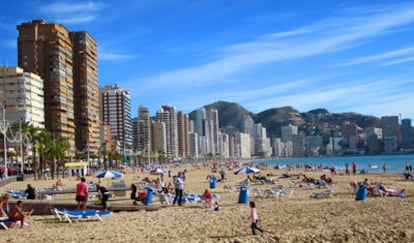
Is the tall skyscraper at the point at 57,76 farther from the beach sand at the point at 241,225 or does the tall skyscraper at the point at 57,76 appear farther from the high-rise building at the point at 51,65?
the beach sand at the point at 241,225

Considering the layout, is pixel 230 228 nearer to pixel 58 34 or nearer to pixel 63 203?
pixel 63 203

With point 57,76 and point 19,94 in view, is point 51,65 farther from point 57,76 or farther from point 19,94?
point 19,94

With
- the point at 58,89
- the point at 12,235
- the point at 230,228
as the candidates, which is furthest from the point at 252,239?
the point at 58,89

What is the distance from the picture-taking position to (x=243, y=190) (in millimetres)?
22438

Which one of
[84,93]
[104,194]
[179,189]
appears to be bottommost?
[179,189]

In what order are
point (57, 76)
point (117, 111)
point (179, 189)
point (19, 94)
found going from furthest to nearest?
point (117, 111) < point (57, 76) < point (19, 94) < point (179, 189)

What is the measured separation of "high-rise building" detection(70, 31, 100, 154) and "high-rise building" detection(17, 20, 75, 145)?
919cm

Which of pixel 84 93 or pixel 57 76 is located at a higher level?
pixel 57 76

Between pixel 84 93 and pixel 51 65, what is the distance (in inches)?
614

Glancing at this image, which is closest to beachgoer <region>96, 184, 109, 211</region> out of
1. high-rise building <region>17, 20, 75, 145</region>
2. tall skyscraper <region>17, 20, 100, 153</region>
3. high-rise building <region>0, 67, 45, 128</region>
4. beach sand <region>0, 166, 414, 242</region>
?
beach sand <region>0, 166, 414, 242</region>

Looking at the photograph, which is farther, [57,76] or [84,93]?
[84,93]

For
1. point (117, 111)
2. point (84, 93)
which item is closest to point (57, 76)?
point (84, 93)

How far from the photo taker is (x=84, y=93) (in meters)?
114

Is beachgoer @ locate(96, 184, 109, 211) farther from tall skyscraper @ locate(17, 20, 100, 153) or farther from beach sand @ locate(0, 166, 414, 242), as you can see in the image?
tall skyscraper @ locate(17, 20, 100, 153)
